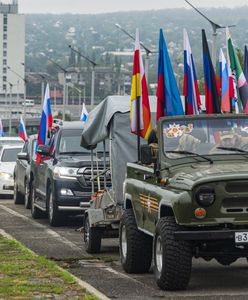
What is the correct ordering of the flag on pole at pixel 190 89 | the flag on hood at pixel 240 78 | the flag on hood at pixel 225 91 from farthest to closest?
1. the flag on hood at pixel 225 91
2. the flag on hood at pixel 240 78
3. the flag on pole at pixel 190 89

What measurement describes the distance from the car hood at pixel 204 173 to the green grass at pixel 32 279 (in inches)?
61.0

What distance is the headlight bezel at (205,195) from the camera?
43.2ft

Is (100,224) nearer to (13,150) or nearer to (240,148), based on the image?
(240,148)

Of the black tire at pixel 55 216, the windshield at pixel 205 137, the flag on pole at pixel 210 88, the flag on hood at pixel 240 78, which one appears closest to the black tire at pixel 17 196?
the flag on hood at pixel 240 78

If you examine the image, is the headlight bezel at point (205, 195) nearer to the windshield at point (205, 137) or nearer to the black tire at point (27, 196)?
the windshield at point (205, 137)

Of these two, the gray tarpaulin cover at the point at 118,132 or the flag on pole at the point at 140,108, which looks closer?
the flag on pole at the point at 140,108

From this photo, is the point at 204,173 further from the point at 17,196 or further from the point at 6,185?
the point at 6,185

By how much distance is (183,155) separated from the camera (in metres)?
14.5

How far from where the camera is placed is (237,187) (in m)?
13.3

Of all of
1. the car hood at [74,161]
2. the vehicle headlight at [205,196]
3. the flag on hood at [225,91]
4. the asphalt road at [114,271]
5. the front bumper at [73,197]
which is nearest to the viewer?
the vehicle headlight at [205,196]

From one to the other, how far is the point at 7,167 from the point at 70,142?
11630 millimetres

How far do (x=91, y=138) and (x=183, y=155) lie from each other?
5.25 metres

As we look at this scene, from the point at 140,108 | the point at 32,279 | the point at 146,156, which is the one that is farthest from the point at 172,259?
the point at 140,108

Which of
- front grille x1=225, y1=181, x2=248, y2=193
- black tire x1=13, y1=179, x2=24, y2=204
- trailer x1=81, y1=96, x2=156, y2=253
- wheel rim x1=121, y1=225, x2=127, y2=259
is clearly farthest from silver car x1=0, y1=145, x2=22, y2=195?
front grille x1=225, y1=181, x2=248, y2=193
